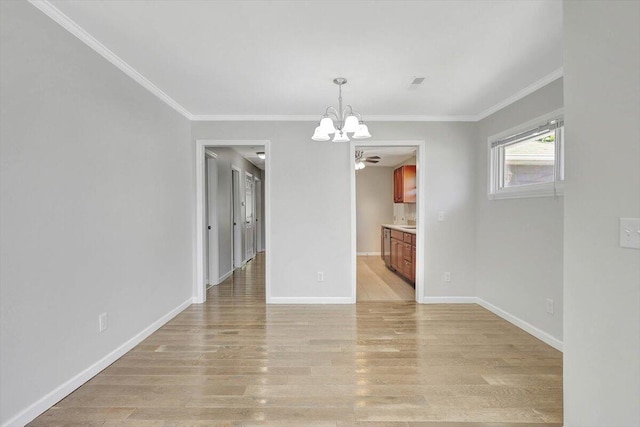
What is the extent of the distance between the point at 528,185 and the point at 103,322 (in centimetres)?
406

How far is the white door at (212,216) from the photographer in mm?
5047

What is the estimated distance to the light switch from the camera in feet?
4.25

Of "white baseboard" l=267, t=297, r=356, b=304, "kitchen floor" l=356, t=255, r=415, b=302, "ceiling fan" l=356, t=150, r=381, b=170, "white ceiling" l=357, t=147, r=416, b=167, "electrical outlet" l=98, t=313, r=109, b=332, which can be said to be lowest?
"kitchen floor" l=356, t=255, r=415, b=302

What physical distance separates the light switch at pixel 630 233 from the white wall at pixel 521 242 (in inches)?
66.0

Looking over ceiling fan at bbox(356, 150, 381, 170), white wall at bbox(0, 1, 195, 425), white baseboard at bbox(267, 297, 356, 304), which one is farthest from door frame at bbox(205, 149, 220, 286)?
ceiling fan at bbox(356, 150, 381, 170)

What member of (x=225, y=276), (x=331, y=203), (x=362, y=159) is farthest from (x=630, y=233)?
(x=362, y=159)

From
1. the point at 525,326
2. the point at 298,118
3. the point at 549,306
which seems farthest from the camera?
the point at 298,118

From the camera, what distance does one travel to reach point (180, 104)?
367 cm

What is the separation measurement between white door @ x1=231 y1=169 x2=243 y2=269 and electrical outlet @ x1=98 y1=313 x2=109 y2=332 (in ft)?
12.2

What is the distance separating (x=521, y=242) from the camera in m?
3.31

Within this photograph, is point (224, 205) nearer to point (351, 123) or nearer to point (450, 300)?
point (351, 123)

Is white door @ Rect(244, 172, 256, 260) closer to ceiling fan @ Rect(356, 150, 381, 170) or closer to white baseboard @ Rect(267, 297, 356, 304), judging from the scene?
ceiling fan @ Rect(356, 150, 381, 170)

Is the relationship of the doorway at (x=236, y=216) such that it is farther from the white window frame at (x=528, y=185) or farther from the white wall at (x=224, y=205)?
the white window frame at (x=528, y=185)

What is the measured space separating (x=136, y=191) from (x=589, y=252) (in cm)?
328
